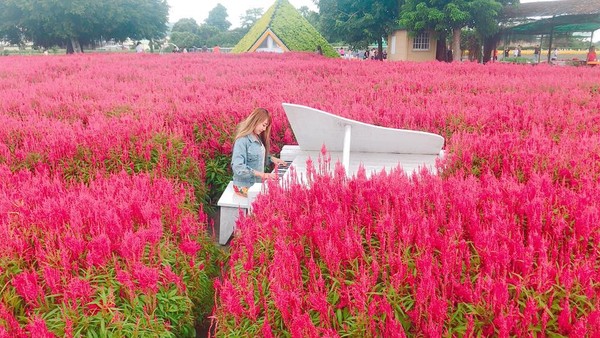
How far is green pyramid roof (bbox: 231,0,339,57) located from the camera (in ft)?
108

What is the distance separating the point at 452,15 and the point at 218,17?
85.3m

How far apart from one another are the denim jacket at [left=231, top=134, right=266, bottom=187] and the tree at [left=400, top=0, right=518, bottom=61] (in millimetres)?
20871

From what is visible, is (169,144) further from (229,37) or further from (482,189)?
(229,37)

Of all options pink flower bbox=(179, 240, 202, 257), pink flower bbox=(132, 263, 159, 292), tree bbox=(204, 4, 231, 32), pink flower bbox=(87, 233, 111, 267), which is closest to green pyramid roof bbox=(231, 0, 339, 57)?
pink flower bbox=(179, 240, 202, 257)

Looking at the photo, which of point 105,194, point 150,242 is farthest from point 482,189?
point 105,194

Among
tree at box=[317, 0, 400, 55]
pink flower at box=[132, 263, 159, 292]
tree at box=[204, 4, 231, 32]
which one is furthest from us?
tree at box=[204, 4, 231, 32]

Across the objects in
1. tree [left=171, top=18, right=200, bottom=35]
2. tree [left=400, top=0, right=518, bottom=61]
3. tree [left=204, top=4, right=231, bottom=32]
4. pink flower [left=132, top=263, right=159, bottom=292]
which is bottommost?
pink flower [left=132, top=263, right=159, bottom=292]

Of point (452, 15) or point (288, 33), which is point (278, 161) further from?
point (288, 33)

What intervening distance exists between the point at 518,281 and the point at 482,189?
1.09 m

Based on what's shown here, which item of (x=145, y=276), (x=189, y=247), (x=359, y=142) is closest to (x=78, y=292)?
(x=145, y=276)

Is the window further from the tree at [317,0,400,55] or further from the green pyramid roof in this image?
the green pyramid roof

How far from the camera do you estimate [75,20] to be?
115 ft

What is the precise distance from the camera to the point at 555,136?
521 centimetres

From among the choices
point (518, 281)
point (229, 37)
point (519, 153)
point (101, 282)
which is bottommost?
point (101, 282)
